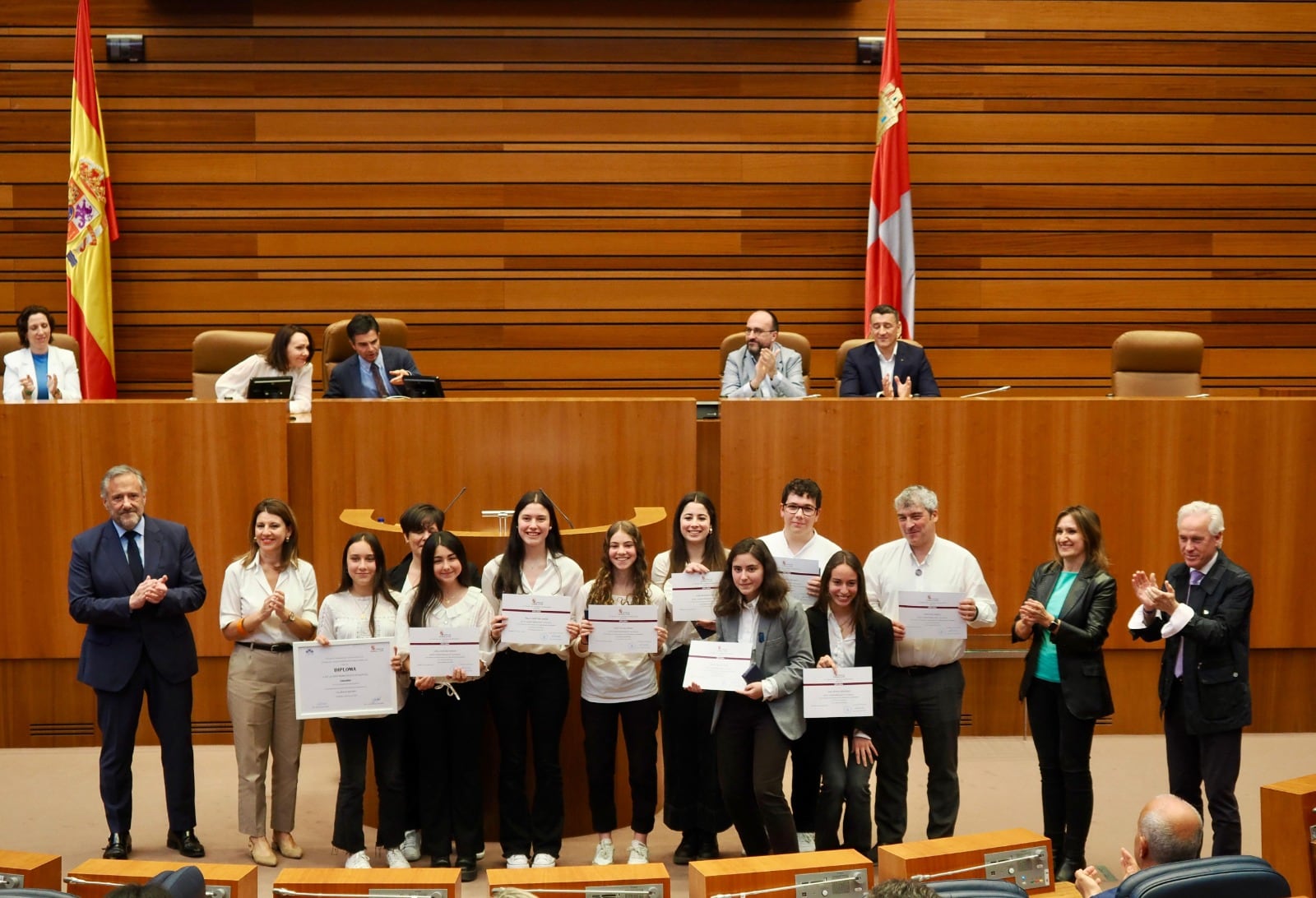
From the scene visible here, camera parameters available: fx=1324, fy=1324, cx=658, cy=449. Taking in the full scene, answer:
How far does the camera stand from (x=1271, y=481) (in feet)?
20.3

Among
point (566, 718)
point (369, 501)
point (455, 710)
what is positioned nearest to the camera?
point (455, 710)

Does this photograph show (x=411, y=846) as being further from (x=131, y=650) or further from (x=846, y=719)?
(x=846, y=719)

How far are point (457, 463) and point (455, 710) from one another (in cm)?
155

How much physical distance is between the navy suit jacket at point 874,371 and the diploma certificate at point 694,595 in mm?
2218

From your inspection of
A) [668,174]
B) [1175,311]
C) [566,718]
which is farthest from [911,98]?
[566,718]

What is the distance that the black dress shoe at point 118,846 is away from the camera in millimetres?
4812

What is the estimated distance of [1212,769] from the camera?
4398 millimetres

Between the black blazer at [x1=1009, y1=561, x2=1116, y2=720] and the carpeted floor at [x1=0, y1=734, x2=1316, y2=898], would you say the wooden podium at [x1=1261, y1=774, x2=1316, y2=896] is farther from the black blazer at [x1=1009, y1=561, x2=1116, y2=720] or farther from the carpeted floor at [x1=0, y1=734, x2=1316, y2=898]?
the carpeted floor at [x1=0, y1=734, x2=1316, y2=898]

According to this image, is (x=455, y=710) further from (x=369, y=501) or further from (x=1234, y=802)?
(x=1234, y=802)

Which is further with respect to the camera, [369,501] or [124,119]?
[124,119]

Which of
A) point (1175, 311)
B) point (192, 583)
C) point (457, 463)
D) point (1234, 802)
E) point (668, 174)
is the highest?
point (668, 174)

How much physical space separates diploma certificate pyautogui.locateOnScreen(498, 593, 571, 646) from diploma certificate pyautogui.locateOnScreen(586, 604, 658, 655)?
4.4 inches

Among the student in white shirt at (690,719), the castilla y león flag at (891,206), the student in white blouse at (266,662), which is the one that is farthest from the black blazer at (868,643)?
the castilla y león flag at (891,206)

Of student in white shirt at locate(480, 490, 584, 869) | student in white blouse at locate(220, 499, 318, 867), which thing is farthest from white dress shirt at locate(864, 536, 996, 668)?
student in white blouse at locate(220, 499, 318, 867)
